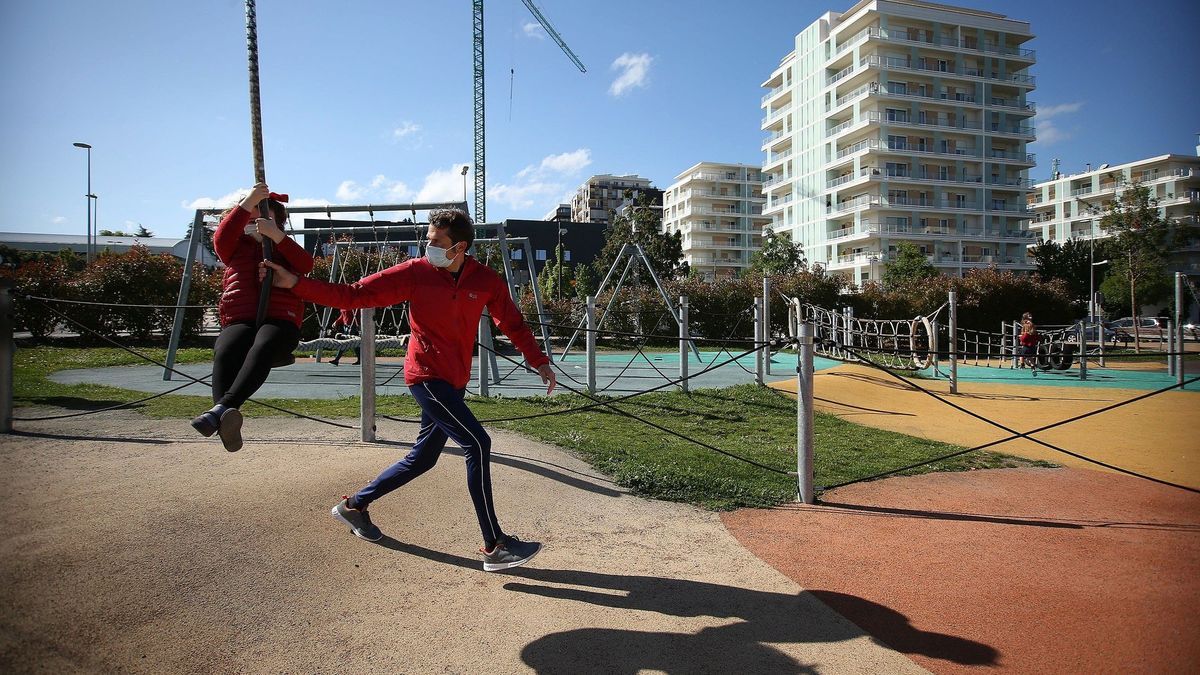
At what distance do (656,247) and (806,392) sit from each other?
46626 mm

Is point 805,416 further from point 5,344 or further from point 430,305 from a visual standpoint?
point 5,344

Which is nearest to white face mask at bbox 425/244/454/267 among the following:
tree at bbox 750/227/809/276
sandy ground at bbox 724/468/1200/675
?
sandy ground at bbox 724/468/1200/675

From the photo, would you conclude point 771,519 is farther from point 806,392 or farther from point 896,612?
point 896,612

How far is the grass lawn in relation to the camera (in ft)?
19.0

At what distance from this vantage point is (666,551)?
425 centimetres

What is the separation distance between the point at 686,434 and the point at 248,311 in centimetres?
547

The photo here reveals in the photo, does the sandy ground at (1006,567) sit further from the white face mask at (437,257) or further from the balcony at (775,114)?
the balcony at (775,114)

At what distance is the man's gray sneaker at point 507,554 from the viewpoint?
3750 millimetres

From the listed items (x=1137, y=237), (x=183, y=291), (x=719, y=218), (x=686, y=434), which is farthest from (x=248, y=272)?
(x=719, y=218)

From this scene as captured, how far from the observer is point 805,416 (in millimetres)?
5250

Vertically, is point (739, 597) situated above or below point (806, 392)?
below

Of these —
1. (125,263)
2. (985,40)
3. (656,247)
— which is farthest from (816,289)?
(985,40)

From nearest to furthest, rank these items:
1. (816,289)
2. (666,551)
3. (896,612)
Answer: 1. (896,612)
2. (666,551)
3. (816,289)

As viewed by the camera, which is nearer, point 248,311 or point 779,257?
point 248,311
